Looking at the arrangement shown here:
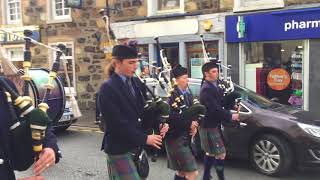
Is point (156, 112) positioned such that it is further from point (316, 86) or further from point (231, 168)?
point (316, 86)

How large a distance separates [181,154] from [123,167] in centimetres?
126

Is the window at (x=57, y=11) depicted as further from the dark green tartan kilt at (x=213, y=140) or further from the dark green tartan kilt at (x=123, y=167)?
the dark green tartan kilt at (x=123, y=167)

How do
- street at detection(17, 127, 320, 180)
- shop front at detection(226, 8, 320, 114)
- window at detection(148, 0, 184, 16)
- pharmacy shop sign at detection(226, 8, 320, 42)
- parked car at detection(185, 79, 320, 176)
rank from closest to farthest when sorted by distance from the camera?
1. parked car at detection(185, 79, 320, 176)
2. street at detection(17, 127, 320, 180)
3. pharmacy shop sign at detection(226, 8, 320, 42)
4. shop front at detection(226, 8, 320, 114)
5. window at detection(148, 0, 184, 16)

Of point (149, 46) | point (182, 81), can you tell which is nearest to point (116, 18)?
point (149, 46)

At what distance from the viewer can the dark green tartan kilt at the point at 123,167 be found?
175 inches

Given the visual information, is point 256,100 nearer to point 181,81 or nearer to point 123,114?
point 181,81

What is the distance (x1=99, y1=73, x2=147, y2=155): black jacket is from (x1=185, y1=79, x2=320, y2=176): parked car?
3.58 m

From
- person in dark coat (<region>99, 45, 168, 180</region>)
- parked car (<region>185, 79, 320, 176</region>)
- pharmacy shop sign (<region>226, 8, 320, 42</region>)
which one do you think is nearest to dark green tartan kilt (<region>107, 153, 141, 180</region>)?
person in dark coat (<region>99, 45, 168, 180</region>)

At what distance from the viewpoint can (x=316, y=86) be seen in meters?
12.1

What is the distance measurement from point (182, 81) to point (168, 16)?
9.33 metres

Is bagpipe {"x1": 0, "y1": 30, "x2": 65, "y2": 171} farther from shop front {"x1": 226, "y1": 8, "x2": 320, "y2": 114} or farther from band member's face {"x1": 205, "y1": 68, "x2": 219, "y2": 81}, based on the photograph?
shop front {"x1": 226, "y1": 8, "x2": 320, "y2": 114}

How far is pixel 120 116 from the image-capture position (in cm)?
426

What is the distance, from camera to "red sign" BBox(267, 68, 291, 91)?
13.0 m

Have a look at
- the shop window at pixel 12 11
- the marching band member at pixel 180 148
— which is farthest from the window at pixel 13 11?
the marching band member at pixel 180 148
